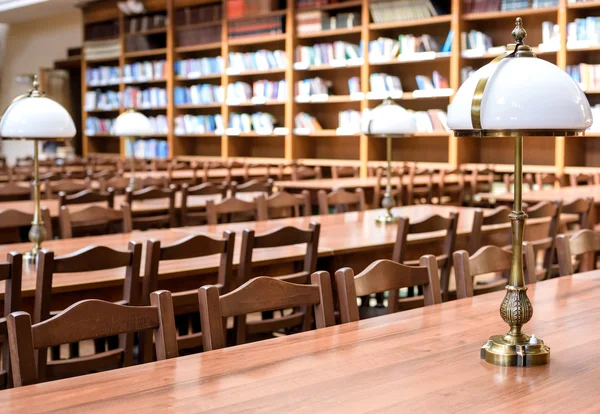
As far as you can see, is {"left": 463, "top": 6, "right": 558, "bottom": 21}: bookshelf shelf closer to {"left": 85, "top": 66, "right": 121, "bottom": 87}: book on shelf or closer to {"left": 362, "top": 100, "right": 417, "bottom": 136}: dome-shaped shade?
{"left": 362, "top": 100, "right": 417, "bottom": 136}: dome-shaped shade

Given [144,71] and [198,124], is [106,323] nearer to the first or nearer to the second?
[198,124]

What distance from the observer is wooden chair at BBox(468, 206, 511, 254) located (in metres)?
3.76

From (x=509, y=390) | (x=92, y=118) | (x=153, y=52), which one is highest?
(x=153, y=52)

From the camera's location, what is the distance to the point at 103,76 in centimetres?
1330

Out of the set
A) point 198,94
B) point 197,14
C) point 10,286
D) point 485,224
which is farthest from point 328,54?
Result: point 10,286

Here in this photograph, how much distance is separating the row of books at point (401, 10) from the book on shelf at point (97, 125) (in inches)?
213

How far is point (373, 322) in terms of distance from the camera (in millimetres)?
2070

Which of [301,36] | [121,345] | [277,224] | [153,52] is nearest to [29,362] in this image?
[121,345]

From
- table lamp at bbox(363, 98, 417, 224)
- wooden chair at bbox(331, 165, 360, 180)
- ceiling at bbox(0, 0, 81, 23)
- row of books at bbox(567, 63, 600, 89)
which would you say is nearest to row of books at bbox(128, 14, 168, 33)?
ceiling at bbox(0, 0, 81, 23)

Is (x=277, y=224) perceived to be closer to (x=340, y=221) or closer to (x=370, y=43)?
(x=340, y=221)

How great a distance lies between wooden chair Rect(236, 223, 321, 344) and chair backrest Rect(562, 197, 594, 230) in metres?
1.74

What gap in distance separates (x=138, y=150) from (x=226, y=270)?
10.1m

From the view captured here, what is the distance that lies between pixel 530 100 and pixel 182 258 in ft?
5.28

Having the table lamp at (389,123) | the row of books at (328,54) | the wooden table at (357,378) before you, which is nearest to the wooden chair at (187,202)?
the table lamp at (389,123)
